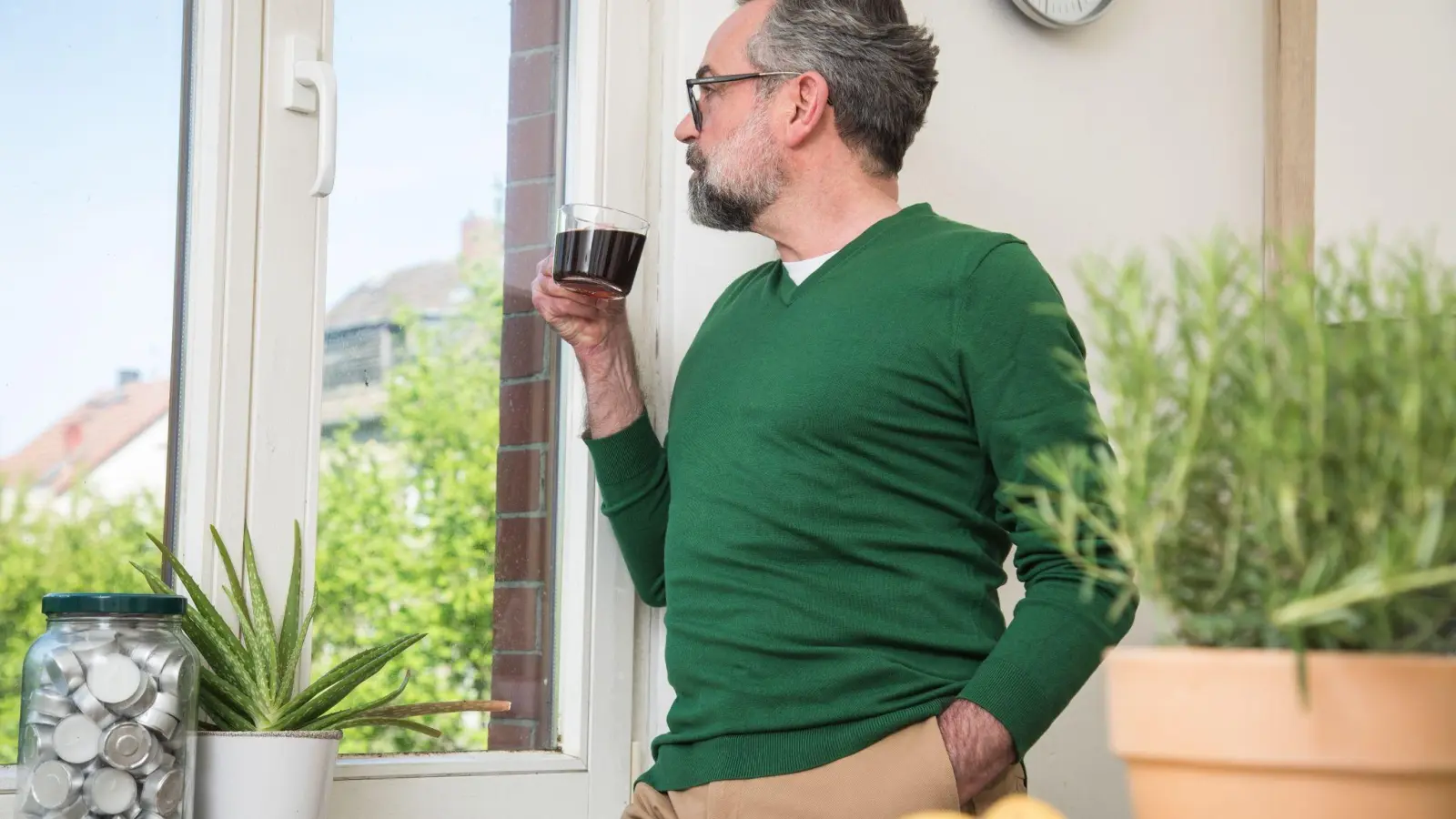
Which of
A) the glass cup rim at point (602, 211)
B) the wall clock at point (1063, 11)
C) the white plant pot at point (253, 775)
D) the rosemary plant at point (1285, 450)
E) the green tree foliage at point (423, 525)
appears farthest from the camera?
the wall clock at point (1063, 11)

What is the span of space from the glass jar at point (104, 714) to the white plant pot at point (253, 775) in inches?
2.7

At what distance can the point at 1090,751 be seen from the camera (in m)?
2.49

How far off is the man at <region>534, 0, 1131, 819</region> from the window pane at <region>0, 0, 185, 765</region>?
0.52m

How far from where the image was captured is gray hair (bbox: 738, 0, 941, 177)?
2.00 m

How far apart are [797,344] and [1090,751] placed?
3.75ft

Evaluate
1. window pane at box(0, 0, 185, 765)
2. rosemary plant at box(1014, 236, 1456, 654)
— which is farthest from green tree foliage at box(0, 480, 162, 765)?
rosemary plant at box(1014, 236, 1456, 654)

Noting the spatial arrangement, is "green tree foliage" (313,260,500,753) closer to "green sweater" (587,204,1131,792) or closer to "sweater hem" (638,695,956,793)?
"green sweater" (587,204,1131,792)

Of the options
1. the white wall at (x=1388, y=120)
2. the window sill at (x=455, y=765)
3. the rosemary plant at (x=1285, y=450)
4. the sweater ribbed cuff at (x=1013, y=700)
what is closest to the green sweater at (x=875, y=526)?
the sweater ribbed cuff at (x=1013, y=700)

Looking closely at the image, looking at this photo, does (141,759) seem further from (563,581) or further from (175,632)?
(563,581)

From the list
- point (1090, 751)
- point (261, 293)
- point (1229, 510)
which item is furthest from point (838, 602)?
point (1229, 510)

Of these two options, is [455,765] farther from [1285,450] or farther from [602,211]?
[1285,450]

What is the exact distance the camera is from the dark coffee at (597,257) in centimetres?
179

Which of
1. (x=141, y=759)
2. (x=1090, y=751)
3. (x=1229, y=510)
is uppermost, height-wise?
(x=1229, y=510)

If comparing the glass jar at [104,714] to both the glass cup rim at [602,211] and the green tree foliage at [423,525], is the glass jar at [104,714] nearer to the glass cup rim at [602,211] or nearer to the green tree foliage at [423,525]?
the green tree foliage at [423,525]
